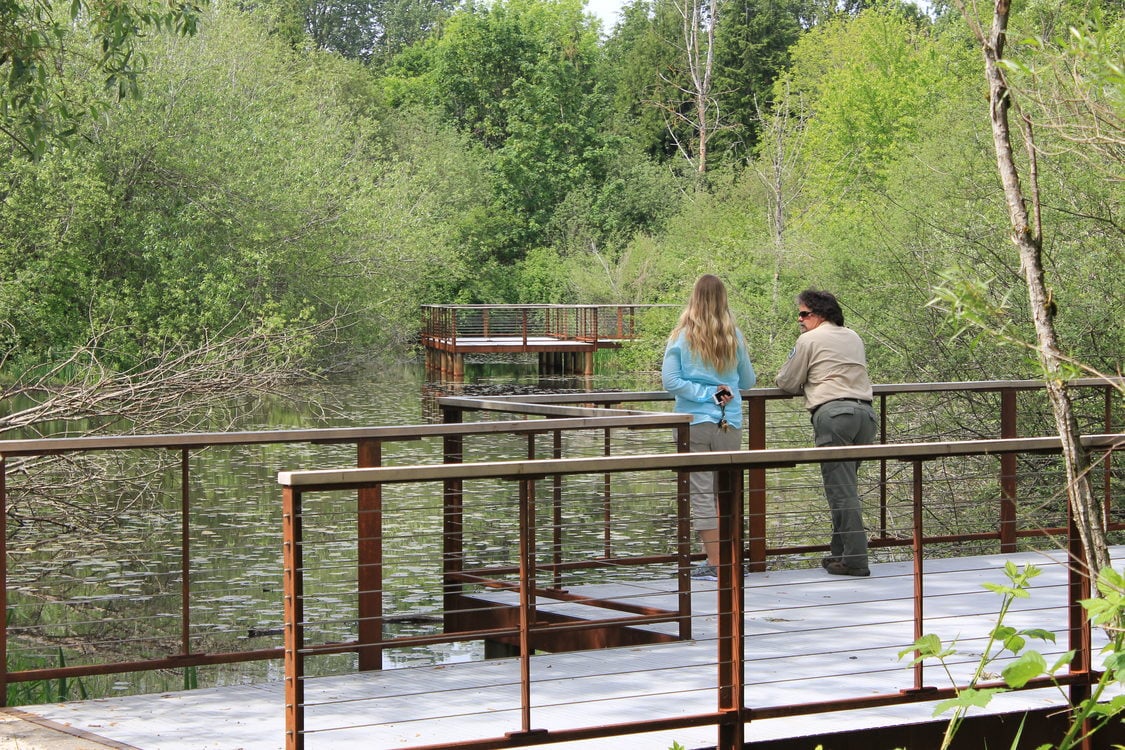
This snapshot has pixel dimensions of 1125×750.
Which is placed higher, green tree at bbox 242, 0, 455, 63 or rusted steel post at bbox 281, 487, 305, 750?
green tree at bbox 242, 0, 455, 63

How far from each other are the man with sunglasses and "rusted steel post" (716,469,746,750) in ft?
10.2

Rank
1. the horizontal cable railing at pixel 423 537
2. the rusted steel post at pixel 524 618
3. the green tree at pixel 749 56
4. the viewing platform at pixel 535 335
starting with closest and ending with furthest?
the rusted steel post at pixel 524 618 < the horizontal cable railing at pixel 423 537 < the viewing platform at pixel 535 335 < the green tree at pixel 749 56

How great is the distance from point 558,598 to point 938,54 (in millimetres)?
37842

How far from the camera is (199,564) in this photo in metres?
14.6

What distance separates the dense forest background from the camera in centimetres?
1477

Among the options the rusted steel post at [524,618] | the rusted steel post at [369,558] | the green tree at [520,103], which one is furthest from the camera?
the green tree at [520,103]

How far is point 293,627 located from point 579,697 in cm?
160

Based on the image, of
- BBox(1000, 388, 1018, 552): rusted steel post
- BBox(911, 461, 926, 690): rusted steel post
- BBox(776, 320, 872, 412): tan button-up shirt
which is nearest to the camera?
BBox(911, 461, 926, 690): rusted steel post

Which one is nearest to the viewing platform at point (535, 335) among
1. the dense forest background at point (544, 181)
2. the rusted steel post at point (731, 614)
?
the dense forest background at point (544, 181)

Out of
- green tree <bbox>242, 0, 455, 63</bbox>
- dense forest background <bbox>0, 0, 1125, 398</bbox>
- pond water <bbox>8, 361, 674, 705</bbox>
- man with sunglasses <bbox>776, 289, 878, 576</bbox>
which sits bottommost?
pond water <bbox>8, 361, 674, 705</bbox>

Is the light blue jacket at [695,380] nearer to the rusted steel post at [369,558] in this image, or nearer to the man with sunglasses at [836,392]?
the man with sunglasses at [836,392]

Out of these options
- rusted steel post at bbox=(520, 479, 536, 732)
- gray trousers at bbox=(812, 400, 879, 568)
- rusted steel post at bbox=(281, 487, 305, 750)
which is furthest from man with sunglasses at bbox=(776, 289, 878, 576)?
rusted steel post at bbox=(281, 487, 305, 750)

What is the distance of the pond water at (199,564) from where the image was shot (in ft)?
35.4

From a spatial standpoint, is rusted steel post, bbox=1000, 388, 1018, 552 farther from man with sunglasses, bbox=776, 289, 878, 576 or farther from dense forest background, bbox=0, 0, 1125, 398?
man with sunglasses, bbox=776, 289, 878, 576
